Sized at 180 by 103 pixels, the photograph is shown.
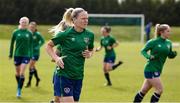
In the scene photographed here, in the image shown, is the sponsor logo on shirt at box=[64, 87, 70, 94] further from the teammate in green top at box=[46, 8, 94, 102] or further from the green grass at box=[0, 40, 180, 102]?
the green grass at box=[0, 40, 180, 102]

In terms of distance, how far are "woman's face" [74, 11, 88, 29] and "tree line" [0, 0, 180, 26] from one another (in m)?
64.9

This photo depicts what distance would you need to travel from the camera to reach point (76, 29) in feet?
30.8

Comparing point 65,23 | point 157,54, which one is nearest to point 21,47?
point 157,54

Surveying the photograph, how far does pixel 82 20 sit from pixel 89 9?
230 feet

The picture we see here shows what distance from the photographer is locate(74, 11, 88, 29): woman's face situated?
361 inches

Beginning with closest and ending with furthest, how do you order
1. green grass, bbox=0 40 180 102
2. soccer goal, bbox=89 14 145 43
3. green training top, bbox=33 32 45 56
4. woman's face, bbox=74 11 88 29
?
woman's face, bbox=74 11 88 29 < green grass, bbox=0 40 180 102 < green training top, bbox=33 32 45 56 < soccer goal, bbox=89 14 145 43

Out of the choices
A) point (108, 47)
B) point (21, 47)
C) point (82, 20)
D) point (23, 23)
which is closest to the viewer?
point (82, 20)

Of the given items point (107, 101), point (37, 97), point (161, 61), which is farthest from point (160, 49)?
point (37, 97)

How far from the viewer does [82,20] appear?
9219mm

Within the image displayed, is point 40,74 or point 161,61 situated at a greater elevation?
point 161,61

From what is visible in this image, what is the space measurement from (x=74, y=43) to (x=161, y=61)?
152 inches

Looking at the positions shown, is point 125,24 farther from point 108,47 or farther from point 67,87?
point 67,87

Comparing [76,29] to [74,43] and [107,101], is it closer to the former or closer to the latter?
[74,43]

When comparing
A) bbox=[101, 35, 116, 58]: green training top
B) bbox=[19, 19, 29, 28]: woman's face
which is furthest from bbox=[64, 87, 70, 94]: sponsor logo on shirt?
bbox=[101, 35, 116, 58]: green training top
